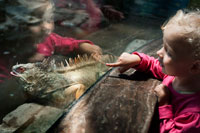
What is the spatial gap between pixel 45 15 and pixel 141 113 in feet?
10.7

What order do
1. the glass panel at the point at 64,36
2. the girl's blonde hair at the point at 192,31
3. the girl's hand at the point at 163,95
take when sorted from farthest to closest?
the glass panel at the point at 64,36 → the girl's hand at the point at 163,95 → the girl's blonde hair at the point at 192,31

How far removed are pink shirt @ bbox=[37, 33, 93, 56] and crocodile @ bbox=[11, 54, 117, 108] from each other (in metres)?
0.23

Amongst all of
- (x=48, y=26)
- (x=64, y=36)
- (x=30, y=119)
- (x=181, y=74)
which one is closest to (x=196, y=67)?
(x=181, y=74)

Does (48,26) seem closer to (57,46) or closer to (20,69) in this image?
(57,46)

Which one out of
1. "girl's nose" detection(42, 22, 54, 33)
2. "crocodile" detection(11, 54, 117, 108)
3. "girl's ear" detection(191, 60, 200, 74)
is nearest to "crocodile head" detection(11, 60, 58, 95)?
"crocodile" detection(11, 54, 117, 108)

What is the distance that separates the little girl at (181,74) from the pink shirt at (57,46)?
1583 millimetres

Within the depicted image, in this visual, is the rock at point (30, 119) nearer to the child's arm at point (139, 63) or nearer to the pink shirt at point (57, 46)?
the child's arm at point (139, 63)

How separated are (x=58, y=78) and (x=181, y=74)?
142 cm

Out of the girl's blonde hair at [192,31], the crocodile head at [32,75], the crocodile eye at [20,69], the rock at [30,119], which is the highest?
the girl's blonde hair at [192,31]

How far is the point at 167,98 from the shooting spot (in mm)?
1181

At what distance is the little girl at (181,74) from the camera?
92cm

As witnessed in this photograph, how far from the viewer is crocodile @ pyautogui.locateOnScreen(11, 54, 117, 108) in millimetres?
1803

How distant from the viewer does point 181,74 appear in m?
1.05

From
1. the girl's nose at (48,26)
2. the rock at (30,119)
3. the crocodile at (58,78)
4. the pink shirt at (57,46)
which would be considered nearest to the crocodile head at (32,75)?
the crocodile at (58,78)
